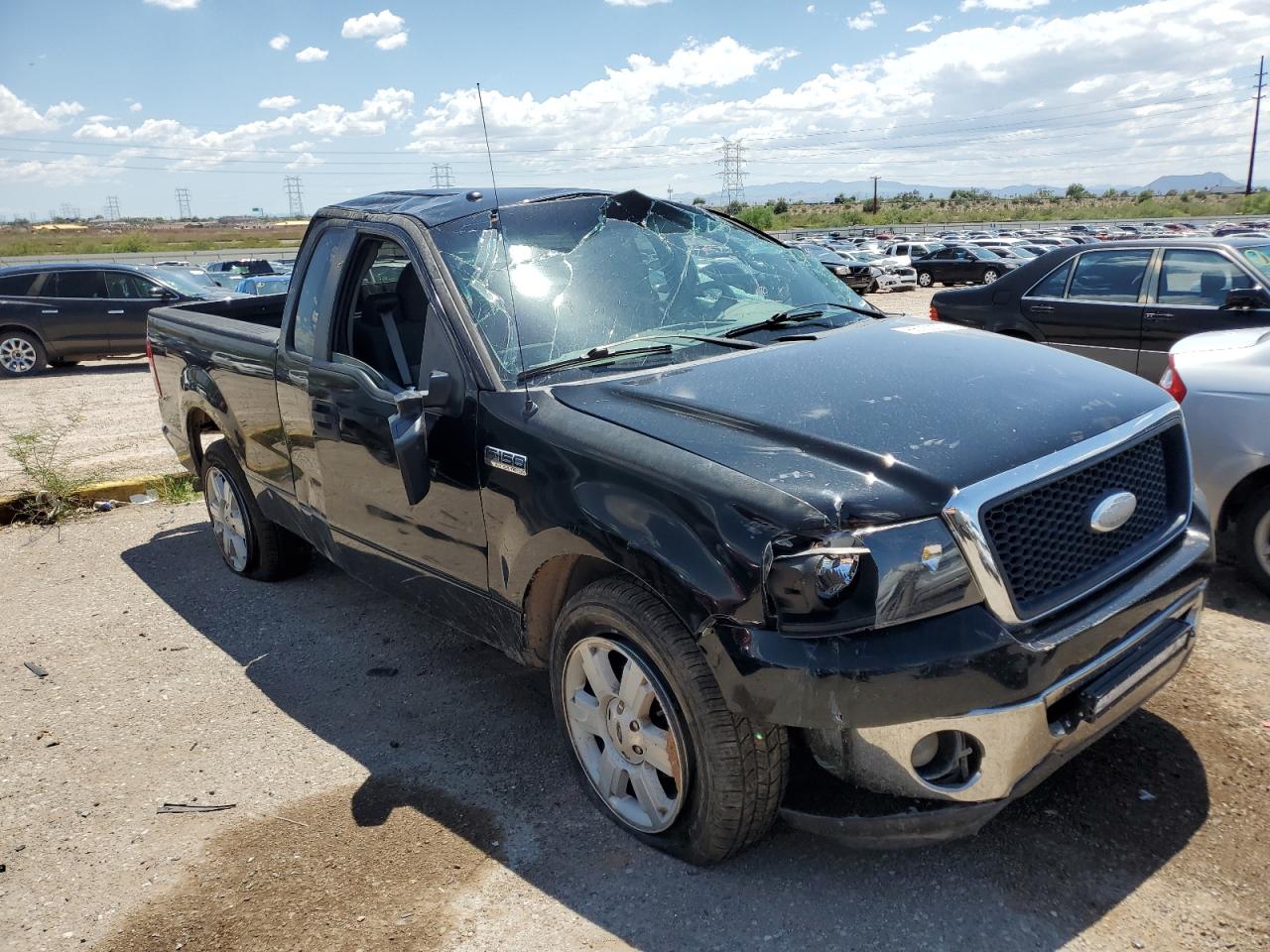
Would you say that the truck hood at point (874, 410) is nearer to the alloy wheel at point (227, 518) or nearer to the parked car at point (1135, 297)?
the alloy wheel at point (227, 518)

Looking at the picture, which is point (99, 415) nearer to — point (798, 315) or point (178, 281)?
point (178, 281)

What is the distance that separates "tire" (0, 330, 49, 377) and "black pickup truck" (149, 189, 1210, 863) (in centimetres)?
1369

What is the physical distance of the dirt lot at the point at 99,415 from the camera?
28.5 feet

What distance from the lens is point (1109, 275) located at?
822cm

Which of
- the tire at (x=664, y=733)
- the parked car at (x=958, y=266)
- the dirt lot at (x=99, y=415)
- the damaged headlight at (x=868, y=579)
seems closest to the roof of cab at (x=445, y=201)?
the tire at (x=664, y=733)

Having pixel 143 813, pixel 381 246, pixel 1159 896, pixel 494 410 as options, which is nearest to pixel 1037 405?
pixel 1159 896

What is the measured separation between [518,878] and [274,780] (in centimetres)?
117

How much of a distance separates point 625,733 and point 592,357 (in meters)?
1.28

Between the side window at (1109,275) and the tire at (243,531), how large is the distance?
6.53m

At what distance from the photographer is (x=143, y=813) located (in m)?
3.47

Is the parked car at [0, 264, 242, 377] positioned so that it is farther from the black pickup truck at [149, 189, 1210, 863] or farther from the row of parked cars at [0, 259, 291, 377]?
the black pickup truck at [149, 189, 1210, 863]

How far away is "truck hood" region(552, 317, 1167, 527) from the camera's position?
2.54 meters

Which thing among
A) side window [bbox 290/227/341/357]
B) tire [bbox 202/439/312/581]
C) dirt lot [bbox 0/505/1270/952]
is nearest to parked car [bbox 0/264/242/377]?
tire [bbox 202/439/312/581]

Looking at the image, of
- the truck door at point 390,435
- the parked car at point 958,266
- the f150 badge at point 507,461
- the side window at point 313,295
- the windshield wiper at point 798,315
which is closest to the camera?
the f150 badge at point 507,461
